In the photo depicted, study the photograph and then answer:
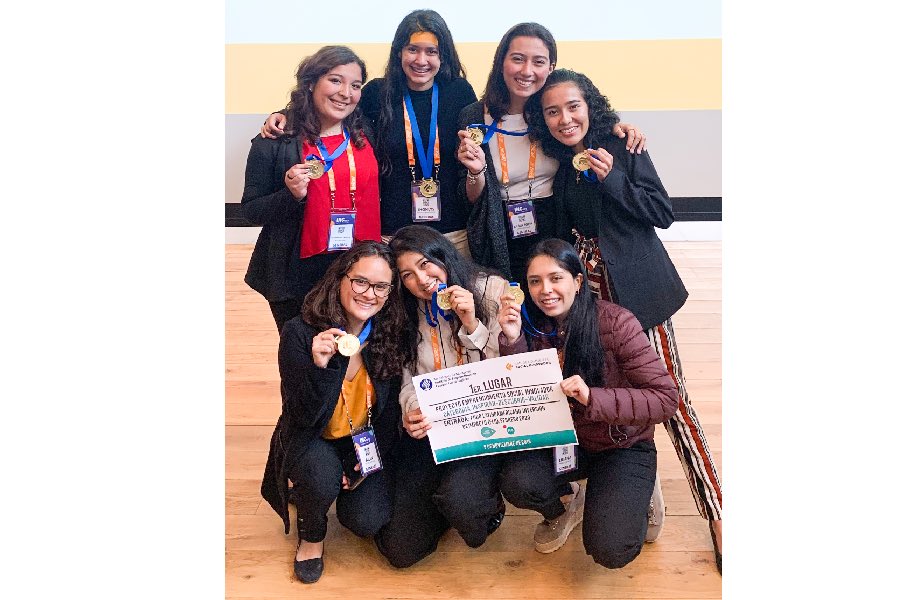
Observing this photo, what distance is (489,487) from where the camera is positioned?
11.2ft

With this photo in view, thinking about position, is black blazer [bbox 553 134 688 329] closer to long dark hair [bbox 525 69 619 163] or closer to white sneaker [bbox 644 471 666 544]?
long dark hair [bbox 525 69 619 163]

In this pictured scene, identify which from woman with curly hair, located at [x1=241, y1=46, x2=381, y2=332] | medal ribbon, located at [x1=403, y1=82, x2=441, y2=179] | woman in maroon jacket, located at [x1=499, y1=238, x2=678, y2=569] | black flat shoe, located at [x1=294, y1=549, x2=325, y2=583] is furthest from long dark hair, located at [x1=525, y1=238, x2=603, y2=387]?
black flat shoe, located at [x1=294, y1=549, x2=325, y2=583]

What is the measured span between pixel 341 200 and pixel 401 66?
1.65ft

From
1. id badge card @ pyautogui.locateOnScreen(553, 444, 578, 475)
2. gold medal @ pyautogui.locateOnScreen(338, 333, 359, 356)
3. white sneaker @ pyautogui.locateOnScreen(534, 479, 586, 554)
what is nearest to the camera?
gold medal @ pyautogui.locateOnScreen(338, 333, 359, 356)

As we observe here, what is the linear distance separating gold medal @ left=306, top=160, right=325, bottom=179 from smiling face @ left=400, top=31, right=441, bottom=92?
43 cm

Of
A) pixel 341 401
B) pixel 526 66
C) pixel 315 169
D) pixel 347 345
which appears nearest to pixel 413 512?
pixel 341 401

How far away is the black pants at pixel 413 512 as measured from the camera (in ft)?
11.3

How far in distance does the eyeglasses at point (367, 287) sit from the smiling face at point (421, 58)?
702mm

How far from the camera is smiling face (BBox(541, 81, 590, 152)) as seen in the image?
3.25 metres

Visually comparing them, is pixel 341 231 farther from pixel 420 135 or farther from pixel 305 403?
pixel 305 403

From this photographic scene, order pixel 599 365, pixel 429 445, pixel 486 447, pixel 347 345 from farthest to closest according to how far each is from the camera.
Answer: pixel 429 445
pixel 486 447
pixel 599 365
pixel 347 345

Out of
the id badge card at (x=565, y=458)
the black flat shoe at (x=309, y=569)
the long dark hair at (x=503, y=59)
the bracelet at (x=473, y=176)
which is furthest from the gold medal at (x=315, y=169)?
the black flat shoe at (x=309, y=569)

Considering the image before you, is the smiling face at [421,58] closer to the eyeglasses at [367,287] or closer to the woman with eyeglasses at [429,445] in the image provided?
the woman with eyeglasses at [429,445]

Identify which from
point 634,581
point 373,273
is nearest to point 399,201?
point 373,273
